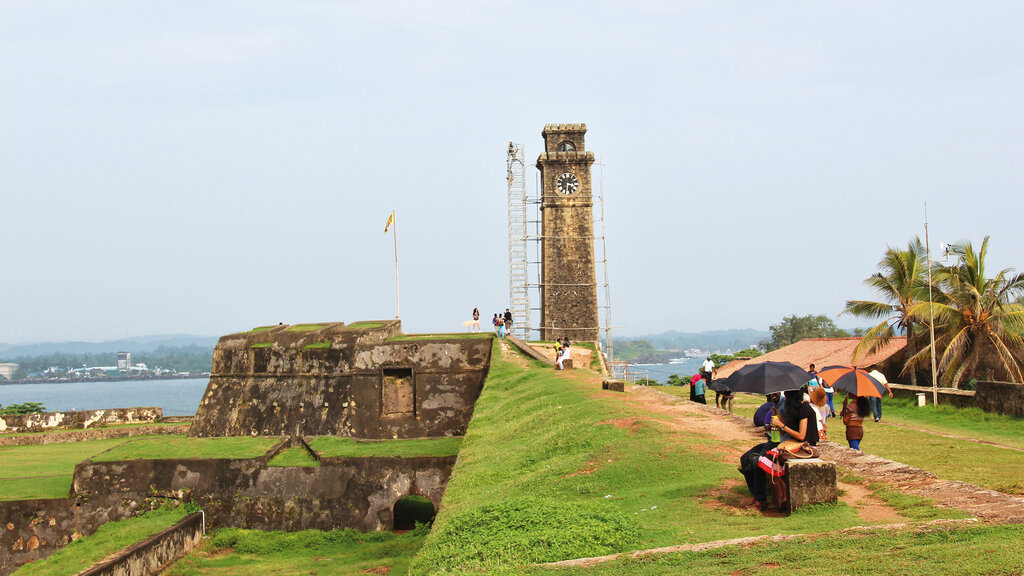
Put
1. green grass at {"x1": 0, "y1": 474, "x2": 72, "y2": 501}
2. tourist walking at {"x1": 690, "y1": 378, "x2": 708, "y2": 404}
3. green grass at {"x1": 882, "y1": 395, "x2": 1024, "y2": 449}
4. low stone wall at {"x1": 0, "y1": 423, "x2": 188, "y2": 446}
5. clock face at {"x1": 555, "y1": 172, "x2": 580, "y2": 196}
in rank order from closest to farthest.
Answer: green grass at {"x1": 882, "y1": 395, "x2": 1024, "y2": 449} < green grass at {"x1": 0, "y1": 474, "x2": 72, "y2": 501} < tourist walking at {"x1": 690, "y1": 378, "x2": 708, "y2": 404} < low stone wall at {"x1": 0, "y1": 423, "x2": 188, "y2": 446} < clock face at {"x1": 555, "y1": 172, "x2": 580, "y2": 196}

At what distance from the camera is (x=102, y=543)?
15.2 m

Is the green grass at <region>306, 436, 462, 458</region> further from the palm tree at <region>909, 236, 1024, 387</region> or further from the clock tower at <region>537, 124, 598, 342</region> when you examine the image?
the clock tower at <region>537, 124, 598, 342</region>

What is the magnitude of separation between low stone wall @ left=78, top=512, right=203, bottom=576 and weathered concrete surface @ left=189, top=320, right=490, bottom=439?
20.9ft

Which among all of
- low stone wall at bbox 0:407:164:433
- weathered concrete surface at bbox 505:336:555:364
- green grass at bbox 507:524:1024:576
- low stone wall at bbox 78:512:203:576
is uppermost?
weathered concrete surface at bbox 505:336:555:364

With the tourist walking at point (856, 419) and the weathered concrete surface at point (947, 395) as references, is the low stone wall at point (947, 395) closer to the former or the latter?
the weathered concrete surface at point (947, 395)

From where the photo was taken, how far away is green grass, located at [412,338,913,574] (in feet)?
22.6

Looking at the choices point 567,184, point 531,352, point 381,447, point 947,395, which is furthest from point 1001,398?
point 567,184

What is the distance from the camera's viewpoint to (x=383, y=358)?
80.2 feet

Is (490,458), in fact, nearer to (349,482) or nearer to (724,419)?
(724,419)

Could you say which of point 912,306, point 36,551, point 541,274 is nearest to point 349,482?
point 36,551

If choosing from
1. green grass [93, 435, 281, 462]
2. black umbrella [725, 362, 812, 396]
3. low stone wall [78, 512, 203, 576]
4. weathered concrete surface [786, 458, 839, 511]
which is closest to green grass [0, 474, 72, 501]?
green grass [93, 435, 281, 462]

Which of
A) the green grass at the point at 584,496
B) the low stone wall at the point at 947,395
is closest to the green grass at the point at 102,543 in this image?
the green grass at the point at 584,496

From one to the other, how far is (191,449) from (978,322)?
63.0 feet

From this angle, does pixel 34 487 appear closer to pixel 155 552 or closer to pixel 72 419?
pixel 155 552
